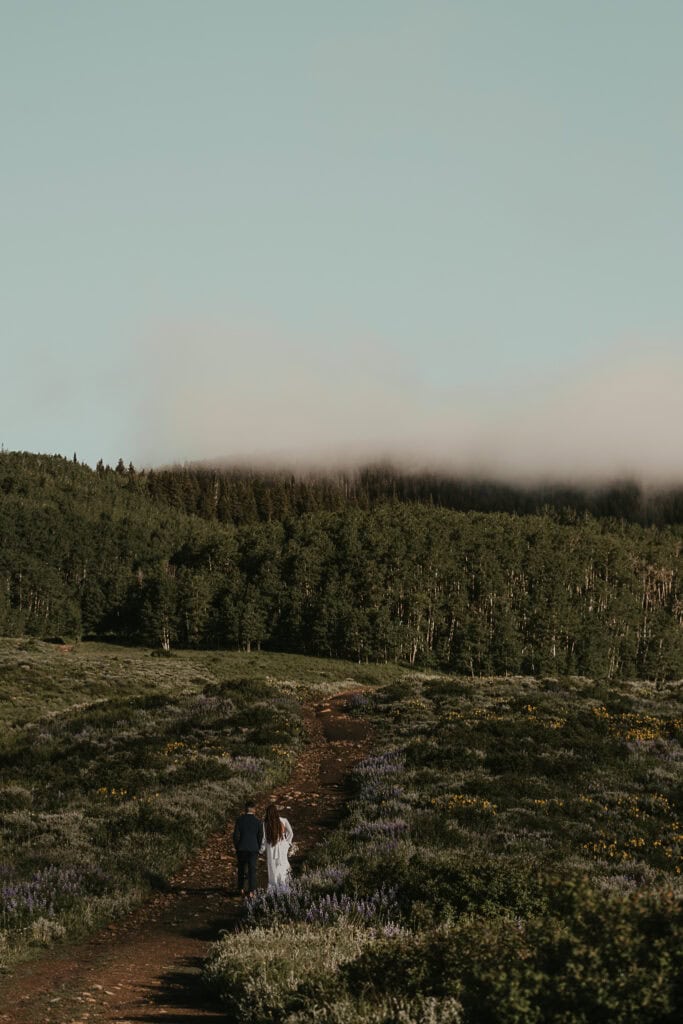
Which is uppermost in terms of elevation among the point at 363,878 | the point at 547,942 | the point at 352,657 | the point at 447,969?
the point at 547,942

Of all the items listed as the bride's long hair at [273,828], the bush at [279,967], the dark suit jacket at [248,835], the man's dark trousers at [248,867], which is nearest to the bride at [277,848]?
the bride's long hair at [273,828]

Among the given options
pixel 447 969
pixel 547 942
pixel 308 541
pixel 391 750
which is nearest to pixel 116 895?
pixel 447 969

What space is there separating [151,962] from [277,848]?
11.9 ft

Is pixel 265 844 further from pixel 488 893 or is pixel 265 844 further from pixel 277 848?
pixel 488 893

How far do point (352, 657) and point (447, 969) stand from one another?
11085 cm

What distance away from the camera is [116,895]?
1527 cm

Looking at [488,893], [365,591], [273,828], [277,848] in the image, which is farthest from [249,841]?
[365,591]

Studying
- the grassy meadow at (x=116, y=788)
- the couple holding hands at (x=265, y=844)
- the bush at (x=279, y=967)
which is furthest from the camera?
the couple holding hands at (x=265, y=844)

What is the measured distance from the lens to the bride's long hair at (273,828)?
620 inches

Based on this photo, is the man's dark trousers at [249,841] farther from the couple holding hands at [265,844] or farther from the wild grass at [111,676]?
the wild grass at [111,676]

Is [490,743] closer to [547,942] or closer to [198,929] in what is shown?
[198,929]

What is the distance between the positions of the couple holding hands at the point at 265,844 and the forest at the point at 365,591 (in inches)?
3916

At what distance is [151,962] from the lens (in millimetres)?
12383

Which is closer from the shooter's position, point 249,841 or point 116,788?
point 249,841
